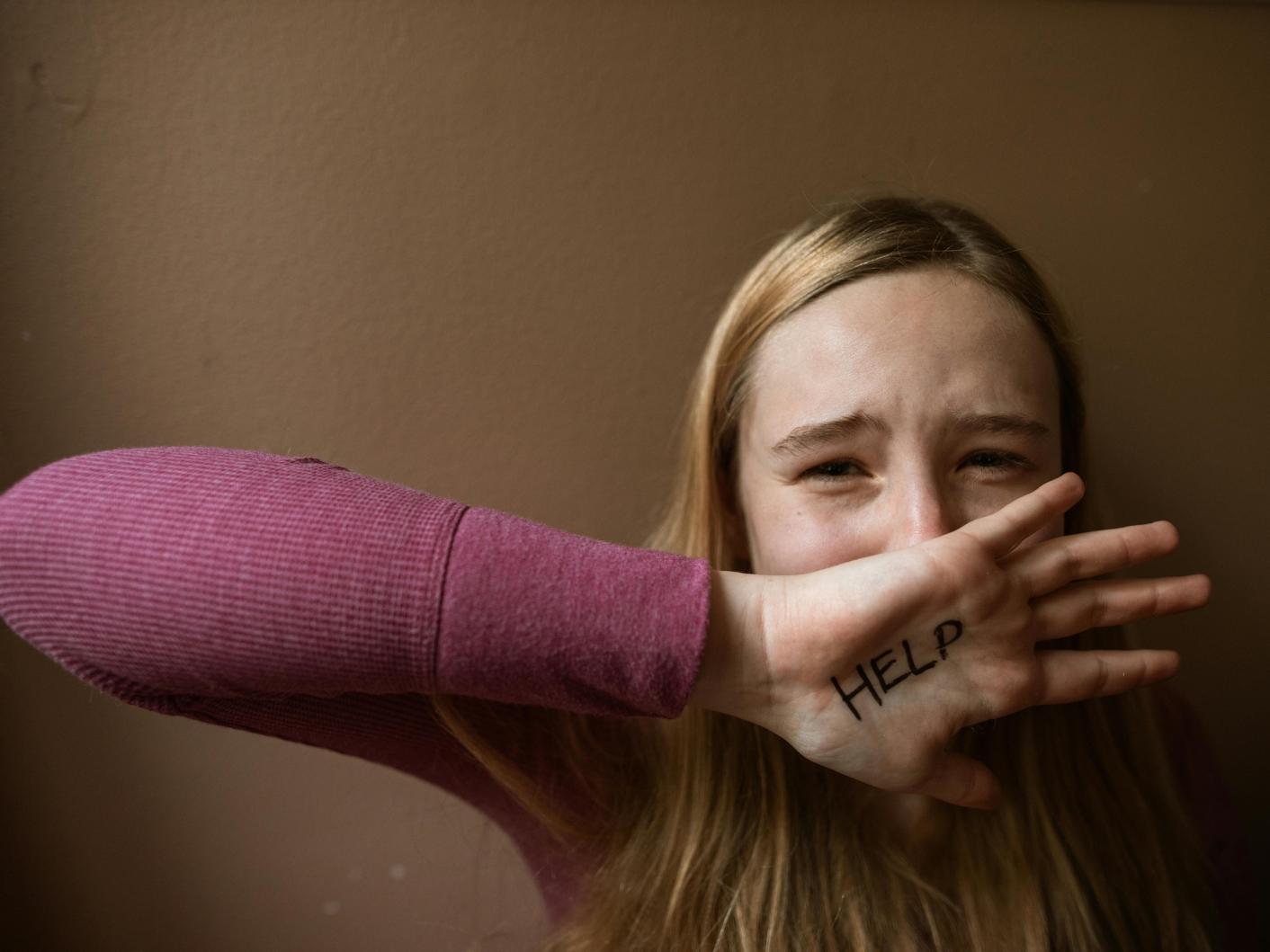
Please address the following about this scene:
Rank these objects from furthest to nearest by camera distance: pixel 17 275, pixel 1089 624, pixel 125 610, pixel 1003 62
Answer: pixel 1003 62
pixel 17 275
pixel 1089 624
pixel 125 610

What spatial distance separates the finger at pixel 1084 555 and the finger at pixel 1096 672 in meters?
0.07

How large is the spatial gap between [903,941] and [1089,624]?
35cm

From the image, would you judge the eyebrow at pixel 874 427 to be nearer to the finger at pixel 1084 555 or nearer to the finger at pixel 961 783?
the finger at pixel 1084 555

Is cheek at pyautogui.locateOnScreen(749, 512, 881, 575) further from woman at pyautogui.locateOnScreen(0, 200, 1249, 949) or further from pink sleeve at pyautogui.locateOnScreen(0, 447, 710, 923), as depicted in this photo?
pink sleeve at pyautogui.locateOnScreen(0, 447, 710, 923)

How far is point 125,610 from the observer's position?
530mm

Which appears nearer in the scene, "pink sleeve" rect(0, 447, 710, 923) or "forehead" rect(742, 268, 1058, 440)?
"pink sleeve" rect(0, 447, 710, 923)

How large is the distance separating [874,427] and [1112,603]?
0.25 m

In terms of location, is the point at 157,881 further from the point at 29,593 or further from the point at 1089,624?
the point at 1089,624

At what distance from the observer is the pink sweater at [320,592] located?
517 millimetres

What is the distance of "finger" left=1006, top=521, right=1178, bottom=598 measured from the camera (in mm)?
636

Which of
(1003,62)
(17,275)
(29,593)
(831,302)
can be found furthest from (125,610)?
(1003,62)

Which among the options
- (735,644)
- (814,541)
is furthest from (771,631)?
(814,541)

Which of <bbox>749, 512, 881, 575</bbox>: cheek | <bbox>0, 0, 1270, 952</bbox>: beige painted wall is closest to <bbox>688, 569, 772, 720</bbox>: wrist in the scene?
<bbox>749, 512, 881, 575</bbox>: cheek

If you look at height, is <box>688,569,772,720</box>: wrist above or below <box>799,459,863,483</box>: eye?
below
